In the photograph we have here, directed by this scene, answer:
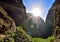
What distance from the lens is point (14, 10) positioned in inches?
2746

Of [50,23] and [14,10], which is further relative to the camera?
[50,23]

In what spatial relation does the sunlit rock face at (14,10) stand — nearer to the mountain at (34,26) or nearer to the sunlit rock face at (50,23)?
the mountain at (34,26)

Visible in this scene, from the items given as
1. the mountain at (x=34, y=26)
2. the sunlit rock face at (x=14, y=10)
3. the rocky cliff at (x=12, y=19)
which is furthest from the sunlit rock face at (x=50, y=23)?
the sunlit rock face at (x=14, y=10)

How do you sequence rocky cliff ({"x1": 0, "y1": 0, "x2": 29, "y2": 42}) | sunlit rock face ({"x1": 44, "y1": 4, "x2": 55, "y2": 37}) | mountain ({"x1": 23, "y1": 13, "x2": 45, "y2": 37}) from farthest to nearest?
sunlit rock face ({"x1": 44, "y1": 4, "x2": 55, "y2": 37}), mountain ({"x1": 23, "y1": 13, "x2": 45, "y2": 37}), rocky cliff ({"x1": 0, "y1": 0, "x2": 29, "y2": 42})

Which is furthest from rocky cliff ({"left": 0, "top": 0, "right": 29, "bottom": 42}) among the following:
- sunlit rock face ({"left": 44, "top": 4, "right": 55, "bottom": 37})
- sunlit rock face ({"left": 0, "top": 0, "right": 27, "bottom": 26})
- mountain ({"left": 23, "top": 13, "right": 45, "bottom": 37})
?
sunlit rock face ({"left": 44, "top": 4, "right": 55, "bottom": 37})

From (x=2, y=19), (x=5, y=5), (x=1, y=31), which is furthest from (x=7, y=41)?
(x=5, y=5)

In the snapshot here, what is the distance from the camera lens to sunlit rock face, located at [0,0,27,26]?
2597 inches

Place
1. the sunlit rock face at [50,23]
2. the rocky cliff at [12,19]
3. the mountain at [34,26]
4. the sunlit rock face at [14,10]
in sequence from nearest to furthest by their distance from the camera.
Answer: the rocky cliff at [12,19]
the sunlit rock face at [14,10]
the mountain at [34,26]
the sunlit rock face at [50,23]

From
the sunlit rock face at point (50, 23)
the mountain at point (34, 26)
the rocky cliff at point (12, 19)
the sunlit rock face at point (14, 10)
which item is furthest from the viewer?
the sunlit rock face at point (50, 23)

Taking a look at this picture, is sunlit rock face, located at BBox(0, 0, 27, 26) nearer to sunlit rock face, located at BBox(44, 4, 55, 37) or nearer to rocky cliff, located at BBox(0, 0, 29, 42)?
rocky cliff, located at BBox(0, 0, 29, 42)

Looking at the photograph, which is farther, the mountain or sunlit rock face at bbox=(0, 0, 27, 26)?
the mountain

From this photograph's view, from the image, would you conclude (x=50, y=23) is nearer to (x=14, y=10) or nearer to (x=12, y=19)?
(x=14, y=10)

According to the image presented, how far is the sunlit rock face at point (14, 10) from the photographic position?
6596 centimetres

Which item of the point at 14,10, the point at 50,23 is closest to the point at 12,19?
the point at 14,10
